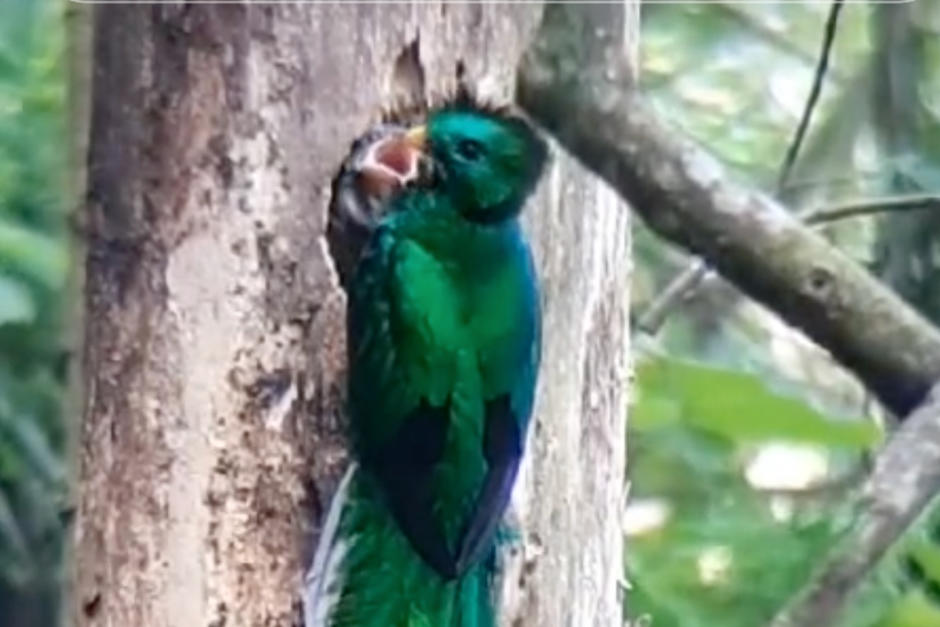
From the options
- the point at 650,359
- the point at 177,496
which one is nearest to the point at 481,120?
the point at 177,496

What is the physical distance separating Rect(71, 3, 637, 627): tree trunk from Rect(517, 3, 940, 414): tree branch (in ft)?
0.12

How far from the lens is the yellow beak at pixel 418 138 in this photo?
911mm

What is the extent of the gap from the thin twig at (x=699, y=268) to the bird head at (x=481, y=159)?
104 mm

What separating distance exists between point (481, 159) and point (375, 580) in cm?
17

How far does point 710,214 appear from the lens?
2.94 ft

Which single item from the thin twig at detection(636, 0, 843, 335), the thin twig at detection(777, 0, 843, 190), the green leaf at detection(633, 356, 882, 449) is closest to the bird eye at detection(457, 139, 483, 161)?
the thin twig at detection(636, 0, 843, 335)

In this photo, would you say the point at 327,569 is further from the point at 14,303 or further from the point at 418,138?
the point at 14,303

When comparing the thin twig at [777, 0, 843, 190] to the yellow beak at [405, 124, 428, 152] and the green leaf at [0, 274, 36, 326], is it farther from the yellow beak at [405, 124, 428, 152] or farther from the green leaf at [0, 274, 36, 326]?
the green leaf at [0, 274, 36, 326]

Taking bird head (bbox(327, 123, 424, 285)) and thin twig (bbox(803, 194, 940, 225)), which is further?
thin twig (bbox(803, 194, 940, 225))

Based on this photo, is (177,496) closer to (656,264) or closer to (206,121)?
(206,121)

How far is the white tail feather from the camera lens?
0.92 meters

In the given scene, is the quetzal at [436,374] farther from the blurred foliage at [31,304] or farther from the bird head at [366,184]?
the blurred foliage at [31,304]

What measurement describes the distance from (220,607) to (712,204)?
264 millimetres

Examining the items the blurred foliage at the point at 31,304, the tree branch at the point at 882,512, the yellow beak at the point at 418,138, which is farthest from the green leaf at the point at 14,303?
the tree branch at the point at 882,512
